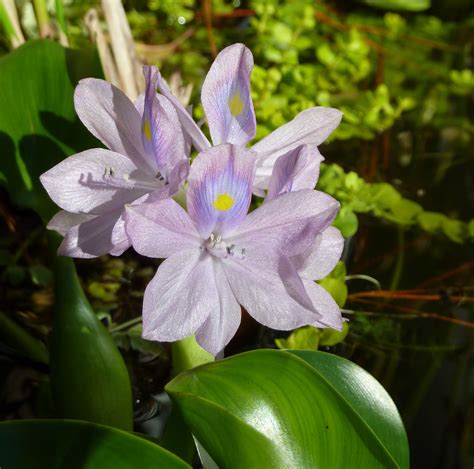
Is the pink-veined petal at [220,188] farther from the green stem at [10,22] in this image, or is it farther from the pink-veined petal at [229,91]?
the green stem at [10,22]

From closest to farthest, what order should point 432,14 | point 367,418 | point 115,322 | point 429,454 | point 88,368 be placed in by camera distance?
point 367,418
point 88,368
point 429,454
point 115,322
point 432,14

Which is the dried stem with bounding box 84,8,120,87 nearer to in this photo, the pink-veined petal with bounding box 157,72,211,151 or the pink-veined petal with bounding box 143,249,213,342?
the pink-veined petal with bounding box 157,72,211,151

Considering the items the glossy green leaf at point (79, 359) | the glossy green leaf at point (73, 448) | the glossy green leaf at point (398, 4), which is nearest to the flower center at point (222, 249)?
the glossy green leaf at point (73, 448)

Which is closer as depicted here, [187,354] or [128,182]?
[128,182]

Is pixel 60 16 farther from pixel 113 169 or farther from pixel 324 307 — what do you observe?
pixel 324 307

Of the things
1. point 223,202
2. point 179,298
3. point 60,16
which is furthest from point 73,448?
point 60,16

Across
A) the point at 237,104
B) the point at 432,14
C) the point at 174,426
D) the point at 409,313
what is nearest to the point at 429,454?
the point at 409,313

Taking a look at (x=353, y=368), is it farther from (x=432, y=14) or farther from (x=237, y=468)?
(x=432, y=14)
